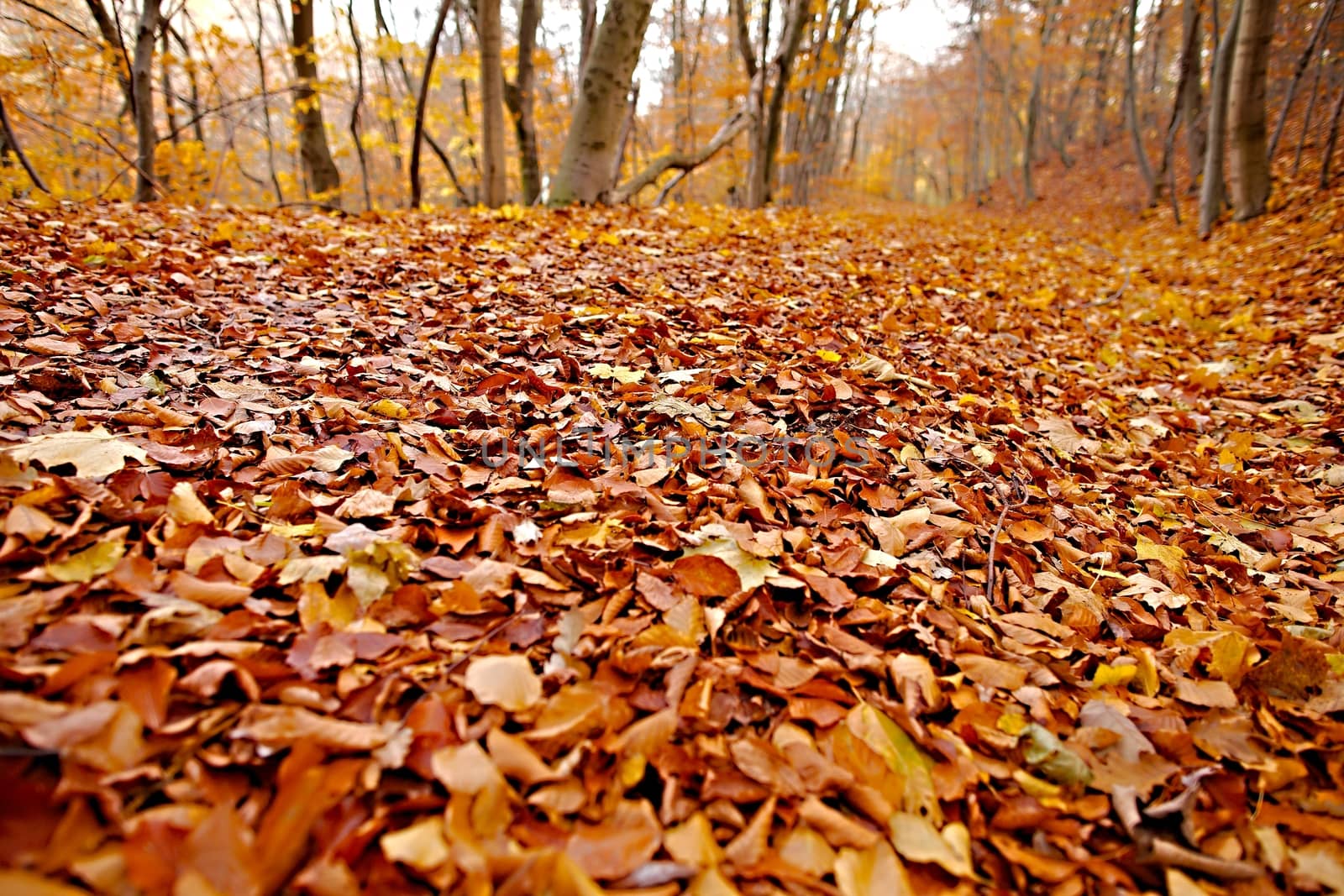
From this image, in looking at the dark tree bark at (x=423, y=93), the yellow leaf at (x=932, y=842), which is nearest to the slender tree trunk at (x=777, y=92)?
the dark tree bark at (x=423, y=93)

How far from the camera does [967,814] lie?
1.11m

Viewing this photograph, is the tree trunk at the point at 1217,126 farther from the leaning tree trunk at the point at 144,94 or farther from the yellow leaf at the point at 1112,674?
the leaning tree trunk at the point at 144,94

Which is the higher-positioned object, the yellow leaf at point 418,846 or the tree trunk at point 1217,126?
the tree trunk at point 1217,126

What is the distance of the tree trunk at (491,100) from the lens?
5742 mm

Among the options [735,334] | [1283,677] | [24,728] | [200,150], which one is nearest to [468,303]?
[735,334]

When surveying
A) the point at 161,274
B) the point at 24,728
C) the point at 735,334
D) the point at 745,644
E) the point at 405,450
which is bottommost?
the point at 745,644

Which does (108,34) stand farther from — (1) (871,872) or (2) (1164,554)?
(2) (1164,554)

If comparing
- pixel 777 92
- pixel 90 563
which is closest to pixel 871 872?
pixel 90 563

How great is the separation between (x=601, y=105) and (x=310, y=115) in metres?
4.27

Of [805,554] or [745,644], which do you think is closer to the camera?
[745,644]

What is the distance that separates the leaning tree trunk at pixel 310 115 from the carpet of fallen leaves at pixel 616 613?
5411 millimetres

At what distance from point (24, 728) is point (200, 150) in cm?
993

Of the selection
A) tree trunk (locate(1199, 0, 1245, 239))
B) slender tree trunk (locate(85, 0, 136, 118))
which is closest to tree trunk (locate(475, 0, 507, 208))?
slender tree trunk (locate(85, 0, 136, 118))

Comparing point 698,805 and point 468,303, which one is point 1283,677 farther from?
point 468,303
